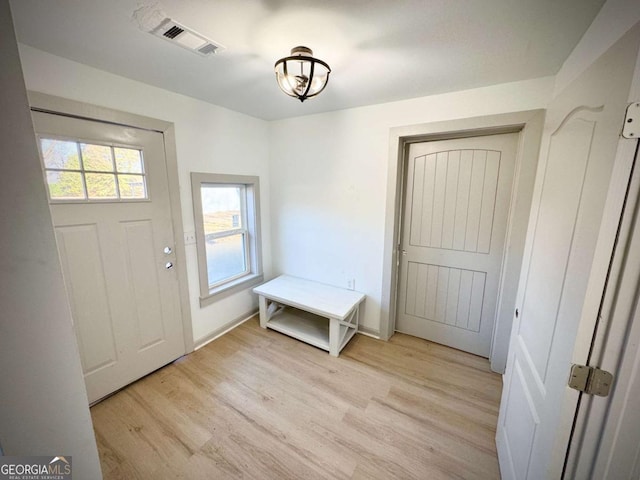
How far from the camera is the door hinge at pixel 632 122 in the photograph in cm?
62

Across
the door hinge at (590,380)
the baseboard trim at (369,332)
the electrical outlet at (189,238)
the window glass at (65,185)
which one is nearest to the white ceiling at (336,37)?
the window glass at (65,185)

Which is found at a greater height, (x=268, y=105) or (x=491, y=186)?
(x=268, y=105)

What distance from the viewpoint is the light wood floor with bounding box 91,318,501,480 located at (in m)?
1.39

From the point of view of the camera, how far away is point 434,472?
1.36 m

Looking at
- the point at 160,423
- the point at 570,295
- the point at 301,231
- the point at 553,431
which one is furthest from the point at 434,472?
the point at 301,231

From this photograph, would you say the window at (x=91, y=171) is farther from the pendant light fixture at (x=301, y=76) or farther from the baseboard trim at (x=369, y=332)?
the baseboard trim at (x=369, y=332)

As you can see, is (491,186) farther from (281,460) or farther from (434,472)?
(281,460)

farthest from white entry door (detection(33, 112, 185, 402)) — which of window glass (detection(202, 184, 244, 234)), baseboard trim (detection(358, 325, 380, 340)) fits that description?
baseboard trim (detection(358, 325, 380, 340))

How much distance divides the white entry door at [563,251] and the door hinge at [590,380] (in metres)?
0.03

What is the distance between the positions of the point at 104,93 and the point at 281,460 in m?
2.64

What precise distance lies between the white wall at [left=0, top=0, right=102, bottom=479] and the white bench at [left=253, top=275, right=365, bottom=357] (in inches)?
70.8

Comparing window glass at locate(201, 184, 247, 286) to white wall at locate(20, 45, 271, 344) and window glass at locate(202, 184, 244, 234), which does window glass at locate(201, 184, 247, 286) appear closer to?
window glass at locate(202, 184, 244, 234)

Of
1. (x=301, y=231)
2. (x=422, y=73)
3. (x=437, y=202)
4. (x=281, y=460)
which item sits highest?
(x=422, y=73)

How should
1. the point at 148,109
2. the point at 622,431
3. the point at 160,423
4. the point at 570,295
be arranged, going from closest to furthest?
the point at 622,431 < the point at 570,295 < the point at 160,423 < the point at 148,109
